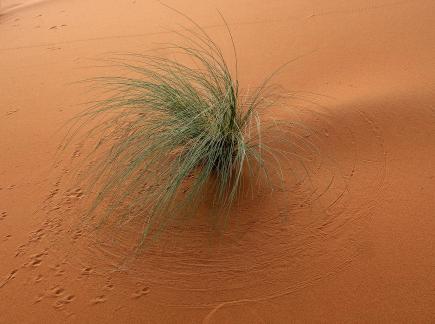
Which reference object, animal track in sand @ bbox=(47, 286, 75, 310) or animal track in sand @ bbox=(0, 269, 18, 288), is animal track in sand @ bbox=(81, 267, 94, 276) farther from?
animal track in sand @ bbox=(0, 269, 18, 288)

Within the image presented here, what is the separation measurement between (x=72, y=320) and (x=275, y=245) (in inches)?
29.0

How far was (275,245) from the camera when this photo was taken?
1704mm

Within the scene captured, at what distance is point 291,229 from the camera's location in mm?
1755

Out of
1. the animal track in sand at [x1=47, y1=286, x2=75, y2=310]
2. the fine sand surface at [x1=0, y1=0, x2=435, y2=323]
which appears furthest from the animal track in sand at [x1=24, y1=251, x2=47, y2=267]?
the animal track in sand at [x1=47, y1=286, x2=75, y2=310]

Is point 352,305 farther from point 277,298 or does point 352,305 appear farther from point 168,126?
point 168,126

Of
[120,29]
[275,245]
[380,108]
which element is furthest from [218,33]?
[275,245]

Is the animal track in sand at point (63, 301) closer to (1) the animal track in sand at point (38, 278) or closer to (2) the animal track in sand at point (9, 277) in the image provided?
(1) the animal track in sand at point (38, 278)

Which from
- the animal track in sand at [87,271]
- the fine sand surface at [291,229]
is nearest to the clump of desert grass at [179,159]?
the fine sand surface at [291,229]

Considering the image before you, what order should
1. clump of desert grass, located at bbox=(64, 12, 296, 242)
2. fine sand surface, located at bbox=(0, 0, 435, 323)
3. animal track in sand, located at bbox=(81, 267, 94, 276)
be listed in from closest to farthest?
1. fine sand surface, located at bbox=(0, 0, 435, 323)
2. animal track in sand, located at bbox=(81, 267, 94, 276)
3. clump of desert grass, located at bbox=(64, 12, 296, 242)

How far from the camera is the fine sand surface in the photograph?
1536 mm

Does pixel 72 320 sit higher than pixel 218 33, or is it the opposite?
pixel 218 33

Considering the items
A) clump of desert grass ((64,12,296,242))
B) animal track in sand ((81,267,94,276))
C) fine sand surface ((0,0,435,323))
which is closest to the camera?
fine sand surface ((0,0,435,323))

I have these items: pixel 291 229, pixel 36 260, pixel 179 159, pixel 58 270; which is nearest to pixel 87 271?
pixel 58 270

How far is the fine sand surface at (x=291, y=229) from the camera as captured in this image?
1.54 m
